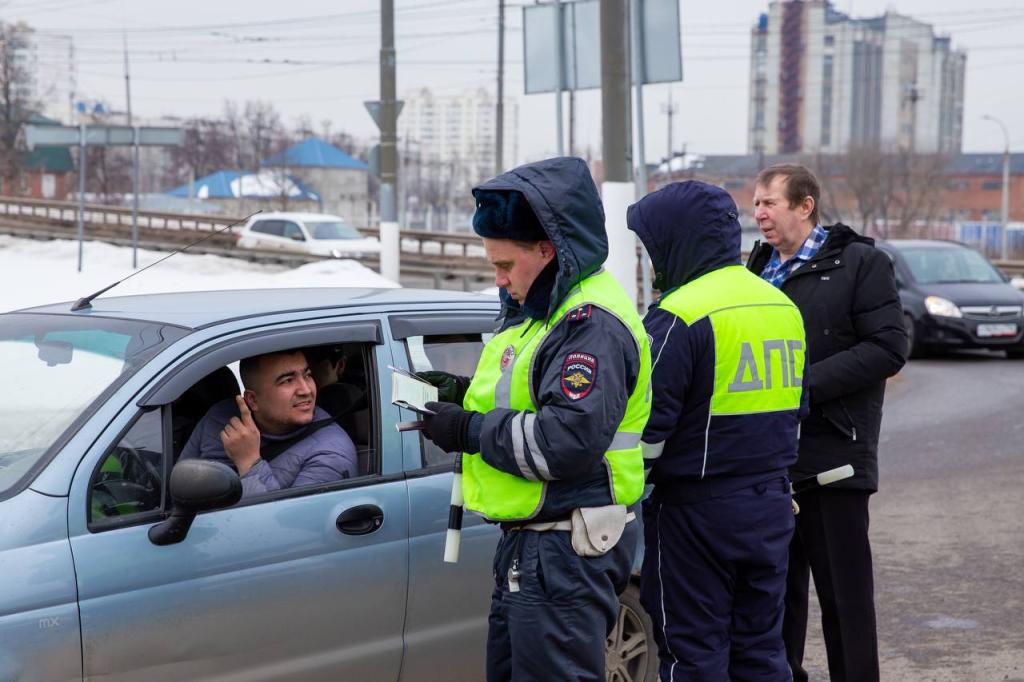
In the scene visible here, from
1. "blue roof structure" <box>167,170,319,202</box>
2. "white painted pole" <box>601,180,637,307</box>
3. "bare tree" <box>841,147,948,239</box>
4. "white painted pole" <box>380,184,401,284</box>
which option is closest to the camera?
"white painted pole" <box>601,180,637,307</box>

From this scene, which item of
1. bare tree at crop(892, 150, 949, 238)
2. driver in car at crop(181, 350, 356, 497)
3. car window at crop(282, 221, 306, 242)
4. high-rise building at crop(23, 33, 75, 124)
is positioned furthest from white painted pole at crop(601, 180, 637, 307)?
bare tree at crop(892, 150, 949, 238)

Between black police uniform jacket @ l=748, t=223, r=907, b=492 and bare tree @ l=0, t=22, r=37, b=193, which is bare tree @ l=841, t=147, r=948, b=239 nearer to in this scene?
bare tree @ l=0, t=22, r=37, b=193

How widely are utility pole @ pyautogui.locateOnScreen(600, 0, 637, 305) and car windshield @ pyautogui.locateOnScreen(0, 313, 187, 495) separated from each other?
6.71 meters

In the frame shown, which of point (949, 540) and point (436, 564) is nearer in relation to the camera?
point (436, 564)

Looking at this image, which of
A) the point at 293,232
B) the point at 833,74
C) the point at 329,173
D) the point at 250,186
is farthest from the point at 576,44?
the point at 833,74

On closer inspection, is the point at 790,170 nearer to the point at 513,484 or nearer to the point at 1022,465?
the point at 513,484

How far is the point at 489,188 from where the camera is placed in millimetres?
3020

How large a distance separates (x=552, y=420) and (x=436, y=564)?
1204mm

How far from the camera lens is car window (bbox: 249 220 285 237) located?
33.4m

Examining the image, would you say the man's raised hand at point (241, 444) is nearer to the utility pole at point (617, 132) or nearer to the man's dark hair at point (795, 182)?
the man's dark hair at point (795, 182)

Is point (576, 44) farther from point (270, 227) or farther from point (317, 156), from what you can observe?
point (317, 156)

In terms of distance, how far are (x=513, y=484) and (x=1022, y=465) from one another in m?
7.99

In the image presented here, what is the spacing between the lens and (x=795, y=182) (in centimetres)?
432

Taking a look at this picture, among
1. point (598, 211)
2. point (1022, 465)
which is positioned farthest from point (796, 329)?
point (1022, 465)
